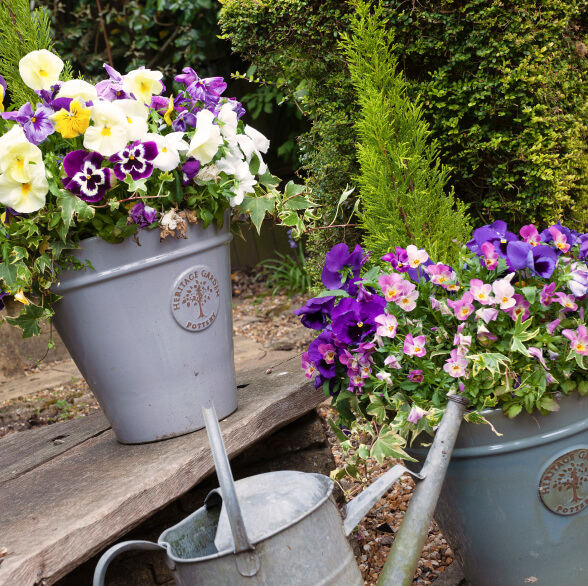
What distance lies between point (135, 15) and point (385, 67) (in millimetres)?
4809

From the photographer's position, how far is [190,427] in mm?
1405

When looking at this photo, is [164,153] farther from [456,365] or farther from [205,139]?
[456,365]

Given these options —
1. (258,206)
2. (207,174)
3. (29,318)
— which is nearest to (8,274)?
(29,318)

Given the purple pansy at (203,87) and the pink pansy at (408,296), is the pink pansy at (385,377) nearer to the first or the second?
the pink pansy at (408,296)

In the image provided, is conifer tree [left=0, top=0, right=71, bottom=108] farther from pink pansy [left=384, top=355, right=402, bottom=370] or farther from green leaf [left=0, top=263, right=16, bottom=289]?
pink pansy [left=384, top=355, right=402, bottom=370]

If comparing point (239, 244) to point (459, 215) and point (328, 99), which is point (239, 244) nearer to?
point (328, 99)

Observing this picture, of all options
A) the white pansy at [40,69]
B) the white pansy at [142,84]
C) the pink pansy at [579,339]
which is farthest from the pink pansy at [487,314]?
the white pansy at [40,69]

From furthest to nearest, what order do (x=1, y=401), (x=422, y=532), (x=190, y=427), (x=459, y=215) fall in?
(x=1, y=401) → (x=459, y=215) → (x=190, y=427) → (x=422, y=532)

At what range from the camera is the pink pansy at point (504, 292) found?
117 centimetres

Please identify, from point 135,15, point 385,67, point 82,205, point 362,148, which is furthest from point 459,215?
point 135,15

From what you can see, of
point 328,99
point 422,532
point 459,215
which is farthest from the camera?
point 328,99

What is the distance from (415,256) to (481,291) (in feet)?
0.51

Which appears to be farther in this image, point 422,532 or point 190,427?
point 190,427

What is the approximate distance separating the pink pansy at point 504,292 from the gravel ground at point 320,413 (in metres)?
0.49
